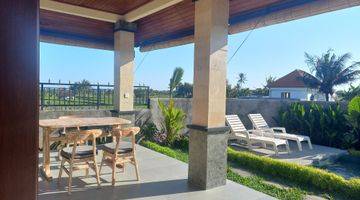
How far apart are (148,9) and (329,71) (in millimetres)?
25988

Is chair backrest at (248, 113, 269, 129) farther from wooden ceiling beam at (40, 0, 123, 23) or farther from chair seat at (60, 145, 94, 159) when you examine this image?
chair seat at (60, 145, 94, 159)

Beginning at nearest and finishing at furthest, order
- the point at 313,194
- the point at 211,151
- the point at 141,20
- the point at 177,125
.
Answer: the point at 211,151 < the point at 313,194 < the point at 141,20 < the point at 177,125

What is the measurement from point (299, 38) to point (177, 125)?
28401mm

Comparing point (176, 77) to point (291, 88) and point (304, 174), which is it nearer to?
point (291, 88)

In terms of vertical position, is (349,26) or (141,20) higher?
(349,26)

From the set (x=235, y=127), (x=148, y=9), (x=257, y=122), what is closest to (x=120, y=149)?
(x=148, y=9)

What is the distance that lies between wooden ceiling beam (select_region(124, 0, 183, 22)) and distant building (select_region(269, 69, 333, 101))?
91.0 feet

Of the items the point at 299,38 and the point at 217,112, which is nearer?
the point at 217,112

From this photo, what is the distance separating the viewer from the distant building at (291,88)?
31763mm

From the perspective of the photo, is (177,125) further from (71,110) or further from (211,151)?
(211,151)

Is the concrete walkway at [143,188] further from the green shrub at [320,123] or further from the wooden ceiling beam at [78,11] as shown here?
the green shrub at [320,123]

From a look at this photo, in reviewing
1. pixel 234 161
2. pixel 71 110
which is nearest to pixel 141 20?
pixel 71 110

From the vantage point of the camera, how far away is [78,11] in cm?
655

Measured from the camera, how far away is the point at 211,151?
4.68 m
